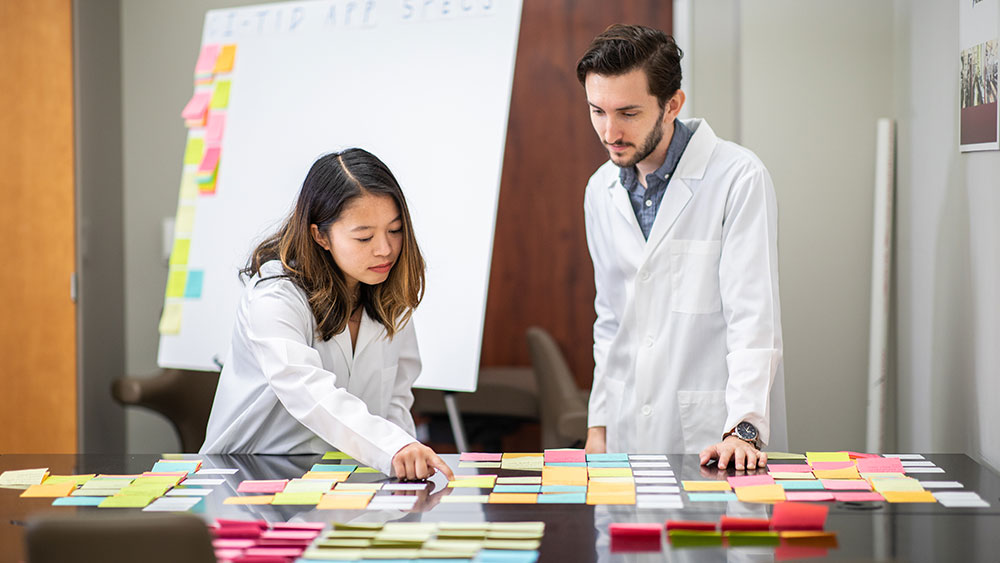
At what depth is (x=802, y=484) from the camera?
170 cm

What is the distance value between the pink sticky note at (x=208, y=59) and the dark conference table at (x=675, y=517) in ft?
5.78

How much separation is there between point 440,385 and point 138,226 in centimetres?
199

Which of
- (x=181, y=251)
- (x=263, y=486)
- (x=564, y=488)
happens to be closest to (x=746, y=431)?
(x=564, y=488)

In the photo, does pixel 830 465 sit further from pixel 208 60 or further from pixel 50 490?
pixel 208 60

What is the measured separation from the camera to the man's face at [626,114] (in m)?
2.14

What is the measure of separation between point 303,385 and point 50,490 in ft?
1.53

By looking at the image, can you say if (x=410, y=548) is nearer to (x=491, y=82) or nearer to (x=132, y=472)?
(x=132, y=472)

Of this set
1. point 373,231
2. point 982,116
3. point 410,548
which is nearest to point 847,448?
point 982,116

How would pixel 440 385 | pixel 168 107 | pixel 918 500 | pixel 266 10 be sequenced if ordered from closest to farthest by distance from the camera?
1. pixel 918 500
2. pixel 440 385
3. pixel 266 10
4. pixel 168 107

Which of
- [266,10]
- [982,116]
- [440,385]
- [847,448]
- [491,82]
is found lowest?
[847,448]

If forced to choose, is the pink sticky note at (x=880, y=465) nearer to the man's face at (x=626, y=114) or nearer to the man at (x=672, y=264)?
the man at (x=672, y=264)

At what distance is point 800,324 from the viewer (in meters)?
2.95

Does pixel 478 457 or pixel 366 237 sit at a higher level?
pixel 366 237

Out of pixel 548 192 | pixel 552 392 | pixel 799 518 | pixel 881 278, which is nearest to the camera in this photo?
pixel 799 518
